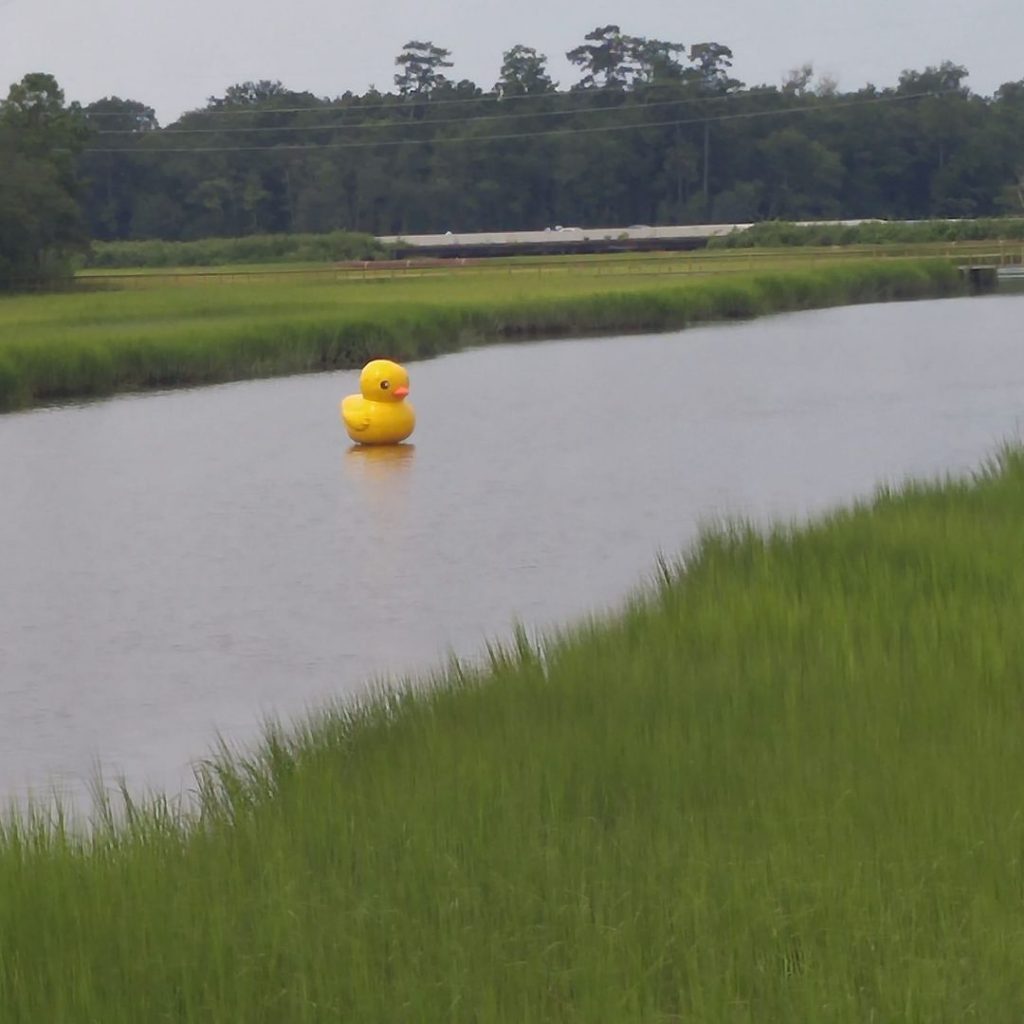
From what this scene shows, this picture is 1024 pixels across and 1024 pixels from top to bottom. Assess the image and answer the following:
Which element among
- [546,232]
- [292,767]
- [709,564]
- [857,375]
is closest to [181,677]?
[709,564]

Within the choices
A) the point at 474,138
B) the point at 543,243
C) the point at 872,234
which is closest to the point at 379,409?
the point at 872,234

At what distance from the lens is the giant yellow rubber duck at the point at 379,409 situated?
2012cm

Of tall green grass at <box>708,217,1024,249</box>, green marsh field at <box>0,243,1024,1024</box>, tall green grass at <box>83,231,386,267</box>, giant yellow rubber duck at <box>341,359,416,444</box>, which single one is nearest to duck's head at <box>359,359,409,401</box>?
giant yellow rubber duck at <box>341,359,416,444</box>

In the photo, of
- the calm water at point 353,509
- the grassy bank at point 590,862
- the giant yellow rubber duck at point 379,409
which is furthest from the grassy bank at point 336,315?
the grassy bank at point 590,862

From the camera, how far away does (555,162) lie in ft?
329

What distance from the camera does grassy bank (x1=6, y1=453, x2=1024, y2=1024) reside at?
439 cm

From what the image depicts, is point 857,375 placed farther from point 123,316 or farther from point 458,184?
point 458,184

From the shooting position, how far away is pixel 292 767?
6371 mm

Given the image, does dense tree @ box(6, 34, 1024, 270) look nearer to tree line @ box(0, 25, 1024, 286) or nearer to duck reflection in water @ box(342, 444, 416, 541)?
tree line @ box(0, 25, 1024, 286)

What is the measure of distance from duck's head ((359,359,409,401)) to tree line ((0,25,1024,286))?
74762 millimetres

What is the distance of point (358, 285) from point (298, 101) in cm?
5491

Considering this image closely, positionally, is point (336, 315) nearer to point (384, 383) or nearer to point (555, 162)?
point (384, 383)

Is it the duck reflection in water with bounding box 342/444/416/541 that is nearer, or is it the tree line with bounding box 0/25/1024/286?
the duck reflection in water with bounding box 342/444/416/541

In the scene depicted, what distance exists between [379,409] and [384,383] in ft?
1.05
